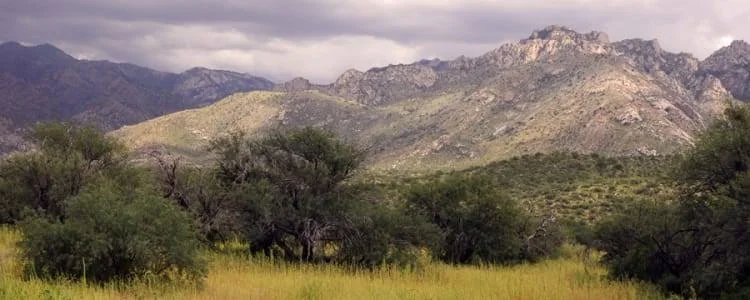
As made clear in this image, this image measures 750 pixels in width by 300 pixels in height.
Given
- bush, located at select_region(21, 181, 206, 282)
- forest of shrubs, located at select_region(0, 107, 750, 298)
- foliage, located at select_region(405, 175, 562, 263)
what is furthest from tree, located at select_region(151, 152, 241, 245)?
foliage, located at select_region(405, 175, 562, 263)

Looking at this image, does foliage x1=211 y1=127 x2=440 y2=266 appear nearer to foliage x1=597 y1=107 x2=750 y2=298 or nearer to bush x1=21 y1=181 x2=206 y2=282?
bush x1=21 y1=181 x2=206 y2=282

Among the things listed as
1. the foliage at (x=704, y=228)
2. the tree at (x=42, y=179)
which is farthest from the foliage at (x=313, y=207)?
the foliage at (x=704, y=228)

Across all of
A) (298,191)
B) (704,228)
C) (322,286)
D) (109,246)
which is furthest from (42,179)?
(704,228)

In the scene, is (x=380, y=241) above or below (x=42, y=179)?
below

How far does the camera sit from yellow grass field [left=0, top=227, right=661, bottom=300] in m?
11.4

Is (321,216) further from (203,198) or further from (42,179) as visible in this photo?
(42,179)

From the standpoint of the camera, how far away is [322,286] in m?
12.9

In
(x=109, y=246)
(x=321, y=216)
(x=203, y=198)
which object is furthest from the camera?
(x=203, y=198)

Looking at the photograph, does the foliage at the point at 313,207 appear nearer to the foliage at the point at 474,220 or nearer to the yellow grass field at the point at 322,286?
the yellow grass field at the point at 322,286

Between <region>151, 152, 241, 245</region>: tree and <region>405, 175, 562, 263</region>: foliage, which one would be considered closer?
<region>151, 152, 241, 245</region>: tree

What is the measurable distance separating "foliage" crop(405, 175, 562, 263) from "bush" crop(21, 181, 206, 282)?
10611 millimetres

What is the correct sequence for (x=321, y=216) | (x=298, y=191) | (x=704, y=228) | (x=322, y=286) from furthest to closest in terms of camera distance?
(x=298, y=191), (x=321, y=216), (x=704, y=228), (x=322, y=286)

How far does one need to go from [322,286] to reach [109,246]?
4.16 meters

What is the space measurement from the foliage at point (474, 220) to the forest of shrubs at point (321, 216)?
54mm
